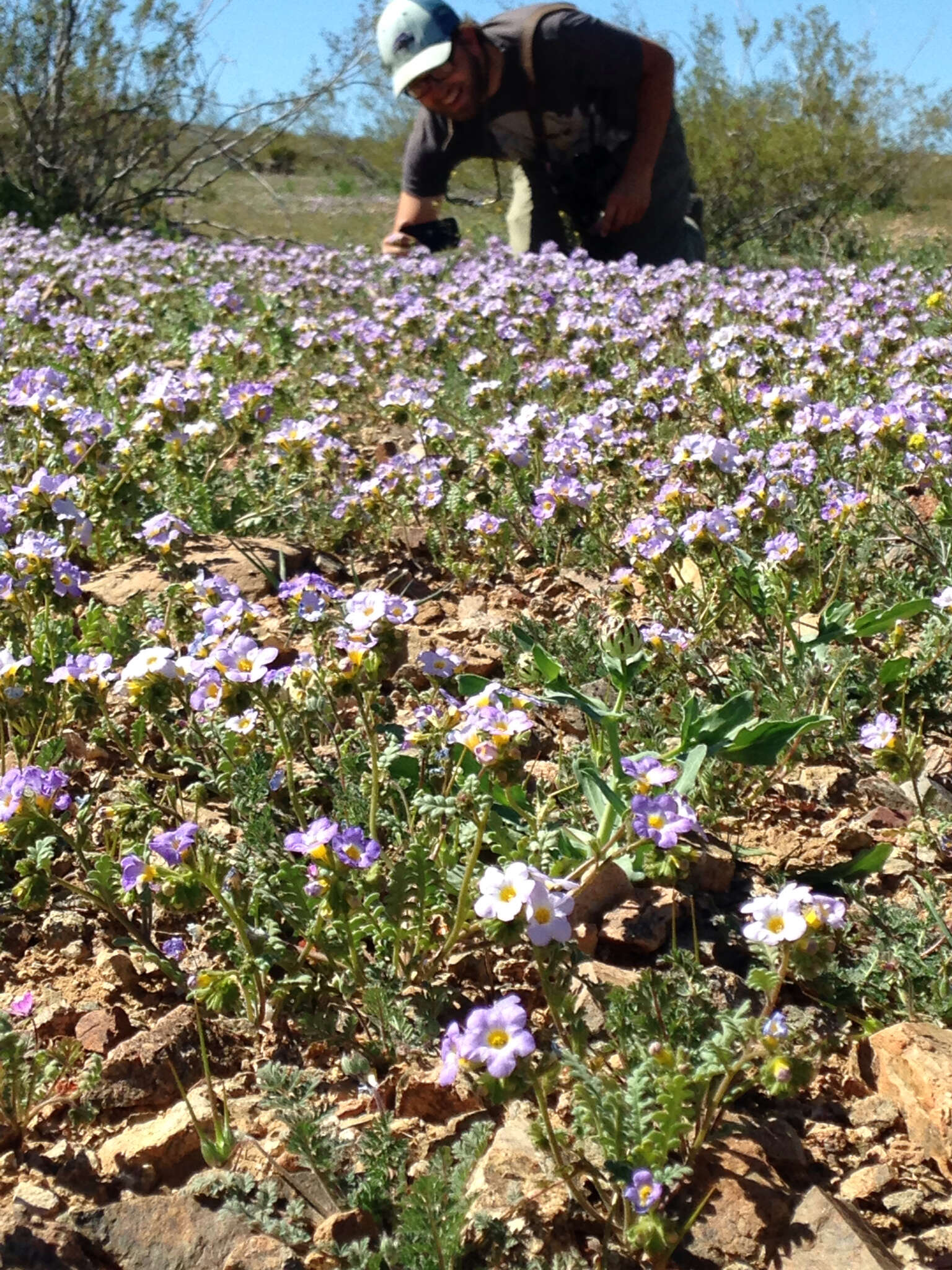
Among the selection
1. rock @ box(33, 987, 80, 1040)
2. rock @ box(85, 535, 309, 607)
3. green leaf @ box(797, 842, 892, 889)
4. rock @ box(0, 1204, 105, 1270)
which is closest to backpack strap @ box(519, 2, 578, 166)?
rock @ box(85, 535, 309, 607)

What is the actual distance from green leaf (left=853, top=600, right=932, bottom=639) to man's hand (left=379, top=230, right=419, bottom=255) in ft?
25.5

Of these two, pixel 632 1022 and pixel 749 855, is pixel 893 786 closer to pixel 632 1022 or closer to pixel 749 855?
pixel 749 855

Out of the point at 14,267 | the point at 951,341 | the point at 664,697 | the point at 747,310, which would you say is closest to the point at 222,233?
the point at 14,267

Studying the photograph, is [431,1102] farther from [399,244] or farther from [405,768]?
[399,244]

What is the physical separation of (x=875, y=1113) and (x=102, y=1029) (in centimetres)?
148

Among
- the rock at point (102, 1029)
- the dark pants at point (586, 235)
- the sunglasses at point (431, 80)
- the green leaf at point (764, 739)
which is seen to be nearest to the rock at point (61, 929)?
the rock at point (102, 1029)

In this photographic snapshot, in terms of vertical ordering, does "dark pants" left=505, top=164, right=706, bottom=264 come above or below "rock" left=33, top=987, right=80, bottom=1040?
above

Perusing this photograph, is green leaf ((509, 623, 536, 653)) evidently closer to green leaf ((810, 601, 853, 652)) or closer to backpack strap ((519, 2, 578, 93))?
green leaf ((810, 601, 853, 652))

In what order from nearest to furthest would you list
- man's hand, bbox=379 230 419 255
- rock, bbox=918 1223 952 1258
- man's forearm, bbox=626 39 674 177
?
→ 1. rock, bbox=918 1223 952 1258
2. man's forearm, bbox=626 39 674 177
3. man's hand, bbox=379 230 419 255

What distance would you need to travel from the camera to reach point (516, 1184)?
1915 mm

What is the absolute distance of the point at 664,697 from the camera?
3336 mm

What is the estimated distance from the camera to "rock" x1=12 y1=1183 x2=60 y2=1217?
1.90m

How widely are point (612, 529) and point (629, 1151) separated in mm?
2833

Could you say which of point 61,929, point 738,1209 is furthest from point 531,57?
point 738,1209
